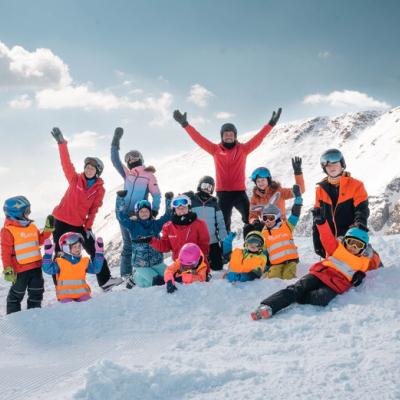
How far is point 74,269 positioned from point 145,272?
119cm

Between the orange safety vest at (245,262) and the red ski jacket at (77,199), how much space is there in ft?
9.03

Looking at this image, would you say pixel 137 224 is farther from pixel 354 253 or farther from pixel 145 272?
pixel 354 253

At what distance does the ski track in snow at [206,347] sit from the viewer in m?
2.87

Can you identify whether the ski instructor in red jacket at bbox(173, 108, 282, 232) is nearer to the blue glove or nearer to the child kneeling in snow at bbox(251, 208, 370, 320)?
the blue glove

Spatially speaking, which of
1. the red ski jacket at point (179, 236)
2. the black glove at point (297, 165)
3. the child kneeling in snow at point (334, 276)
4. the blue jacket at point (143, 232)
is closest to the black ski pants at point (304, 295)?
the child kneeling in snow at point (334, 276)

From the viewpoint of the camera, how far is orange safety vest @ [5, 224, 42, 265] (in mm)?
6293

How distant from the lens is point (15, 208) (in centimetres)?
632

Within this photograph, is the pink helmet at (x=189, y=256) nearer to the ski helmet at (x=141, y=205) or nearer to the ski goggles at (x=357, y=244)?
the ski helmet at (x=141, y=205)

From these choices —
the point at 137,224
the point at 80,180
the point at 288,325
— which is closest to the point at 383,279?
the point at 288,325

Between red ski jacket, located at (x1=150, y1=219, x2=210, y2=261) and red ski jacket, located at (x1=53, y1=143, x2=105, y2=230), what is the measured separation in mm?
1368

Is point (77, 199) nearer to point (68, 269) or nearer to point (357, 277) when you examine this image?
point (68, 269)

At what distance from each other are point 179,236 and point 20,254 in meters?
2.49

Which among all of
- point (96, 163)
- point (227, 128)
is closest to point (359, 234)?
point (227, 128)

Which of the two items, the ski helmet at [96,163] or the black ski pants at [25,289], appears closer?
the black ski pants at [25,289]
